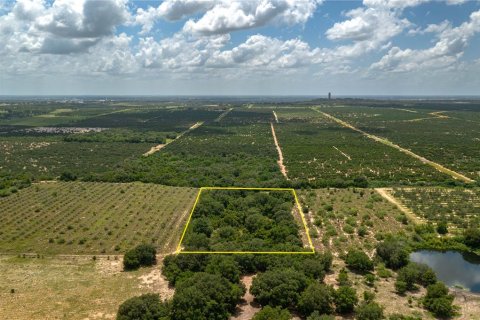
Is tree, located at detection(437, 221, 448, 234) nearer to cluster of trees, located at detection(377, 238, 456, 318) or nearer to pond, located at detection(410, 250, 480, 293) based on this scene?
pond, located at detection(410, 250, 480, 293)

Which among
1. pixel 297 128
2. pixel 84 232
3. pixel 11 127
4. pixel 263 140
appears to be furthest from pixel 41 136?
pixel 84 232

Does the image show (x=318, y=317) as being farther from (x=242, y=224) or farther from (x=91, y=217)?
(x=91, y=217)

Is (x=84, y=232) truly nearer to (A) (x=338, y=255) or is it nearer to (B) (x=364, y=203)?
(A) (x=338, y=255)

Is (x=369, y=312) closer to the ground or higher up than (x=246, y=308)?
higher up

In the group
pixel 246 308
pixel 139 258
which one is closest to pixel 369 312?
pixel 246 308

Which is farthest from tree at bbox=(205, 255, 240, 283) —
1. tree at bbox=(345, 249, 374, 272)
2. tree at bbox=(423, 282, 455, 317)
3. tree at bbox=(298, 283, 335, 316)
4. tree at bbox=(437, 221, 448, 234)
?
tree at bbox=(437, 221, 448, 234)

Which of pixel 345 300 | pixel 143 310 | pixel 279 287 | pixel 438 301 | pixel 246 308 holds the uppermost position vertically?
pixel 279 287

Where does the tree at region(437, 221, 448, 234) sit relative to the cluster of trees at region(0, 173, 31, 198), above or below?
below
